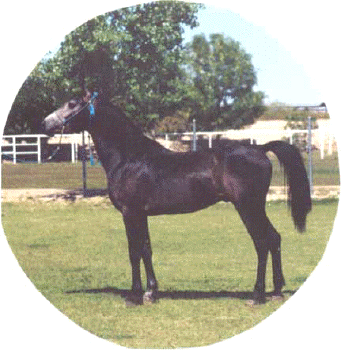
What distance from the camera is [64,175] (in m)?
7.53

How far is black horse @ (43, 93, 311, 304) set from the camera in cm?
→ 638

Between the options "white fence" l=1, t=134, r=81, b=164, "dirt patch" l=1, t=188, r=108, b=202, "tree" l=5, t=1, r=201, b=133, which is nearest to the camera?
"white fence" l=1, t=134, r=81, b=164

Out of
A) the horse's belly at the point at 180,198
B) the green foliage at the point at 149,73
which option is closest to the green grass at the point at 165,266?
the horse's belly at the point at 180,198

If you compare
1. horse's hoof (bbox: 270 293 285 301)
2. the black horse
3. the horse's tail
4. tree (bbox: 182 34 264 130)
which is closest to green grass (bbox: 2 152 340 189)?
the black horse

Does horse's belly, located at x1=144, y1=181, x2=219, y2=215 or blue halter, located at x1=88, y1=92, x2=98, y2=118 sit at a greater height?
blue halter, located at x1=88, y1=92, x2=98, y2=118

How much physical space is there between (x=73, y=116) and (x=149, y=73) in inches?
45.9

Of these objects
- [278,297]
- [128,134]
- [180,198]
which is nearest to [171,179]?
[180,198]

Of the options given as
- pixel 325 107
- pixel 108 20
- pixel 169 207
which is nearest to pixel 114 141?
pixel 169 207

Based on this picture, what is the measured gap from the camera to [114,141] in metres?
6.62

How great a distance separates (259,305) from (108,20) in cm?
239

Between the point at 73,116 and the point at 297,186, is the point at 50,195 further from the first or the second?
the point at 297,186

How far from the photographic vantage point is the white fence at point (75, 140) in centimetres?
692

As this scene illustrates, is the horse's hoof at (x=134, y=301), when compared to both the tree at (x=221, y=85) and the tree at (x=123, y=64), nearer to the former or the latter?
the tree at (x=123, y=64)

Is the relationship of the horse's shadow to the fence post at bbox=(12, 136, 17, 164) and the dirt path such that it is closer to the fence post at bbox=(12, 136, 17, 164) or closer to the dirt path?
the dirt path
